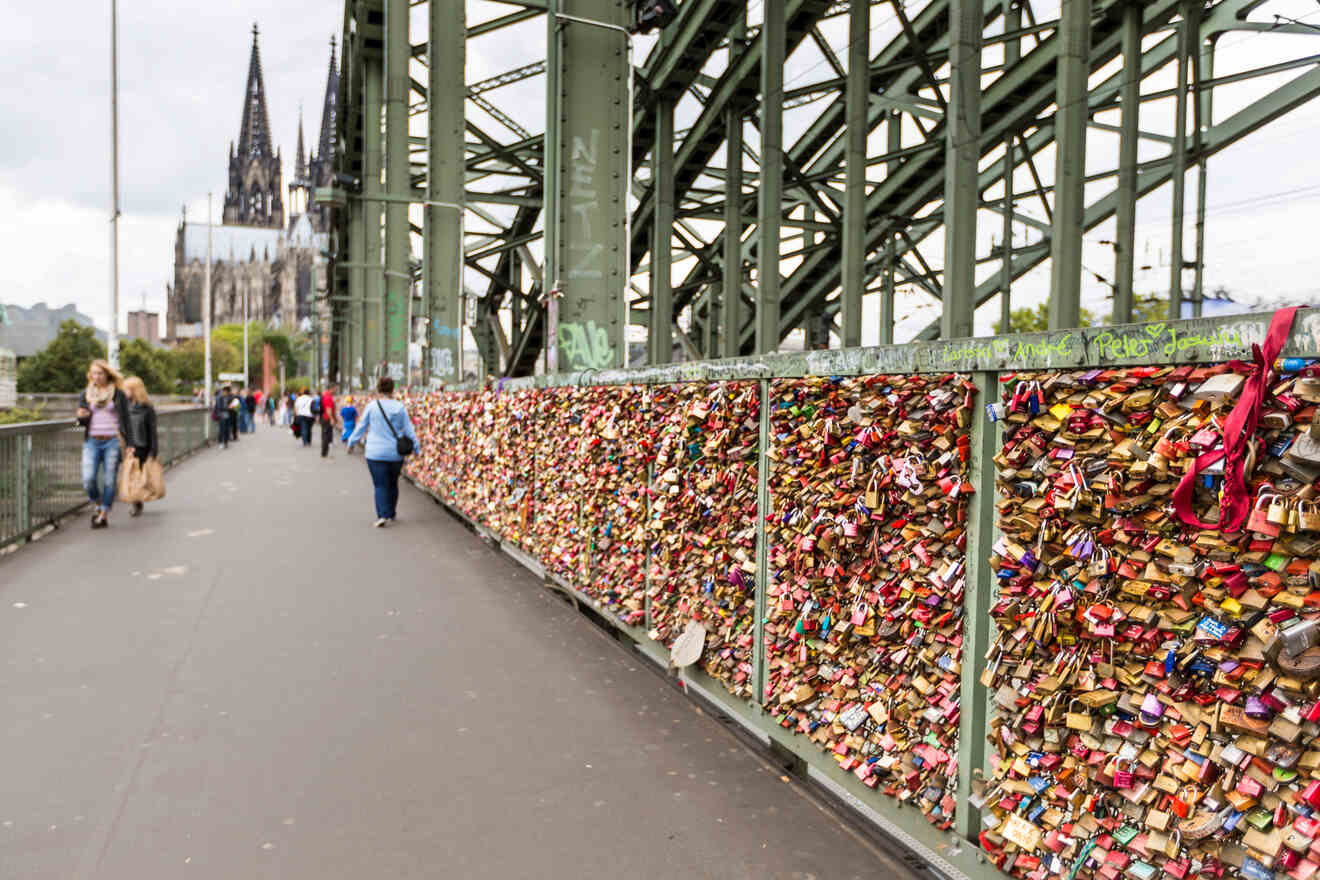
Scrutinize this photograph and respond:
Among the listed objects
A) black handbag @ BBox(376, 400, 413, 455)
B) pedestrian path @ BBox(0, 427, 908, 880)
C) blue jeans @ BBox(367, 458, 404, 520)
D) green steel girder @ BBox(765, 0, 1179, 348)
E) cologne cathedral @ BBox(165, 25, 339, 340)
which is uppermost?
cologne cathedral @ BBox(165, 25, 339, 340)

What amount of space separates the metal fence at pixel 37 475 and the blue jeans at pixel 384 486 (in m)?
3.58

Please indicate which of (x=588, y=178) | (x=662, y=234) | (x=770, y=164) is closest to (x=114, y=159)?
(x=662, y=234)

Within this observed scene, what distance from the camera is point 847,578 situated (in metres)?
3.63

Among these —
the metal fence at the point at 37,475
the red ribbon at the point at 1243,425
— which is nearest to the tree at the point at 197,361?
the metal fence at the point at 37,475

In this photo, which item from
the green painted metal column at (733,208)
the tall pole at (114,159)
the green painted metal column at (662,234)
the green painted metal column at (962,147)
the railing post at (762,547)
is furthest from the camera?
the tall pole at (114,159)

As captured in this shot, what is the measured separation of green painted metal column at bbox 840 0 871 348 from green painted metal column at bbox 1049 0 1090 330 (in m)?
3.69

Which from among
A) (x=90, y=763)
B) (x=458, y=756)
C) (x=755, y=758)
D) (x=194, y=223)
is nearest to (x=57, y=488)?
(x=90, y=763)

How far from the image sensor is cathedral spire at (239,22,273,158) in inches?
5792

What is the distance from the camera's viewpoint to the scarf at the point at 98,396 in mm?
11633

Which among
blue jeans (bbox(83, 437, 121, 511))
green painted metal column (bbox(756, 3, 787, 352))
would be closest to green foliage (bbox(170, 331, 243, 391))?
green painted metal column (bbox(756, 3, 787, 352))

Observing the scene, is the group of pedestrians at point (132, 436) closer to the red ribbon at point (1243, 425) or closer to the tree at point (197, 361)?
the red ribbon at point (1243, 425)

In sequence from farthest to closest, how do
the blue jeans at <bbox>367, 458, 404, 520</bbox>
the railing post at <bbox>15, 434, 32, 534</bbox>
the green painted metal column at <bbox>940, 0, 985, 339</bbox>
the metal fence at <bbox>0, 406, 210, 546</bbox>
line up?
the green painted metal column at <bbox>940, 0, 985, 339</bbox>
the blue jeans at <bbox>367, 458, 404, 520</bbox>
the railing post at <bbox>15, 434, 32, 534</bbox>
the metal fence at <bbox>0, 406, 210, 546</bbox>

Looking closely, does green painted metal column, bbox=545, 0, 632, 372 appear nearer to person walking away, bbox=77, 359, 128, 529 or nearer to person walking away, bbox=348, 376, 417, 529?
person walking away, bbox=348, 376, 417, 529

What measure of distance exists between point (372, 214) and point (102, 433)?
23613 mm
